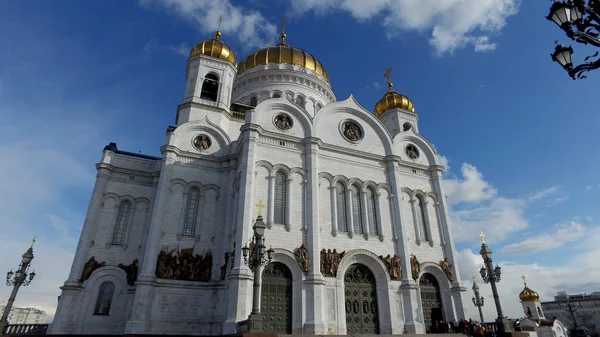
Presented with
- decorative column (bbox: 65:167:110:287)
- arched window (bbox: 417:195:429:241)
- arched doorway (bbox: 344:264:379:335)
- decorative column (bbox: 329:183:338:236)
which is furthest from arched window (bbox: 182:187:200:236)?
arched window (bbox: 417:195:429:241)

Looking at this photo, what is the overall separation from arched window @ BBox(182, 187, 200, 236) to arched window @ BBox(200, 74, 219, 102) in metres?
6.90

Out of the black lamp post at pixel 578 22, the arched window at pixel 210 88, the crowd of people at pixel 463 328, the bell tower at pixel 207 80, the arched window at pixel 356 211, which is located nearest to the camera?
the black lamp post at pixel 578 22

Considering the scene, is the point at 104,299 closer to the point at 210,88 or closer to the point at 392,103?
the point at 210,88

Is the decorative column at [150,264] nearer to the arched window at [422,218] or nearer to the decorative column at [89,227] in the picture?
the decorative column at [89,227]

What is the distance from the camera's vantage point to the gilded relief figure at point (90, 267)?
56.2 ft

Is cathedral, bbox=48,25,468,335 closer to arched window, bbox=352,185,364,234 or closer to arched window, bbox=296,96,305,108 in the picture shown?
arched window, bbox=352,185,364,234

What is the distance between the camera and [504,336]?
15.8 meters

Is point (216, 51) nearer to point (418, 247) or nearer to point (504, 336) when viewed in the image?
point (418, 247)

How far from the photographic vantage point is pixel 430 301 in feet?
61.5

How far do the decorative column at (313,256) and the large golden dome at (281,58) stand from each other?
11.5 meters

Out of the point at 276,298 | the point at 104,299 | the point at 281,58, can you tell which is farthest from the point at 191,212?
the point at 281,58

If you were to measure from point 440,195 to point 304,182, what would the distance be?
9359 millimetres

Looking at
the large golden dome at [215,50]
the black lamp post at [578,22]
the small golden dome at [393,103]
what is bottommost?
the black lamp post at [578,22]

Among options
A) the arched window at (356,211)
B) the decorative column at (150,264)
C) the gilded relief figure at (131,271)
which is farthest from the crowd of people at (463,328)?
the gilded relief figure at (131,271)
